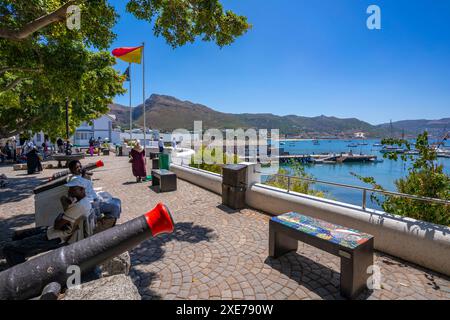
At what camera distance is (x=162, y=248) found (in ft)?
14.3

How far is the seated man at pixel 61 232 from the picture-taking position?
2.96 meters

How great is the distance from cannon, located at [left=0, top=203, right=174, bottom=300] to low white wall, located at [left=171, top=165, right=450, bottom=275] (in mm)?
3769

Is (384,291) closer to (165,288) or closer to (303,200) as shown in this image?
(303,200)

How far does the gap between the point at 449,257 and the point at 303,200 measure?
2478mm

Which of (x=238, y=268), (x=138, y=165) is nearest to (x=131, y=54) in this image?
(x=138, y=165)

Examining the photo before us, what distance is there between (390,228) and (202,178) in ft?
21.9

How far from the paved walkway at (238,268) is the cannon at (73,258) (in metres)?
1.32

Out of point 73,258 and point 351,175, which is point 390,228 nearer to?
point 73,258

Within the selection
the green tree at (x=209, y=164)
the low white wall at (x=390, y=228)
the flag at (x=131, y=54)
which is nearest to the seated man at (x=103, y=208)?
the low white wall at (x=390, y=228)

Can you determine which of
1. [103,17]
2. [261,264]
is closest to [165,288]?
[261,264]

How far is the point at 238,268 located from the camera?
3.61 m

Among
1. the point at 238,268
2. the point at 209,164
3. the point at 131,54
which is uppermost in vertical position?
the point at 131,54

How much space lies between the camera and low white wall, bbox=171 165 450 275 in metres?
3.42

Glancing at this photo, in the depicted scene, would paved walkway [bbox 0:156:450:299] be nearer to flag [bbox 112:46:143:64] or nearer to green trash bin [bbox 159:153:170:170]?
green trash bin [bbox 159:153:170:170]
